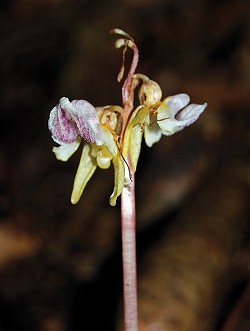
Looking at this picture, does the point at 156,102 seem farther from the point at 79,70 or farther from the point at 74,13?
the point at 74,13

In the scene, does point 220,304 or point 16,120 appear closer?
point 220,304

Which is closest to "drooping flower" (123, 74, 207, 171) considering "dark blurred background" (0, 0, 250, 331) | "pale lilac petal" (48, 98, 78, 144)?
"pale lilac petal" (48, 98, 78, 144)

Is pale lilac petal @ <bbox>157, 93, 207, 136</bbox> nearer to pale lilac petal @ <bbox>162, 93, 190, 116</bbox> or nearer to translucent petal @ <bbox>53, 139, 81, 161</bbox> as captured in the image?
pale lilac petal @ <bbox>162, 93, 190, 116</bbox>

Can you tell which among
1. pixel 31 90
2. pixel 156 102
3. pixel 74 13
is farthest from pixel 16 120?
pixel 156 102

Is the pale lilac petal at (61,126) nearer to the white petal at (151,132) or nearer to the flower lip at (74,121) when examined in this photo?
the flower lip at (74,121)

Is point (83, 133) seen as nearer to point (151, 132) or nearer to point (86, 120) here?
point (86, 120)

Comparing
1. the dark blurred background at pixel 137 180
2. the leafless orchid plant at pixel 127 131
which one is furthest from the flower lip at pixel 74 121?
the dark blurred background at pixel 137 180
